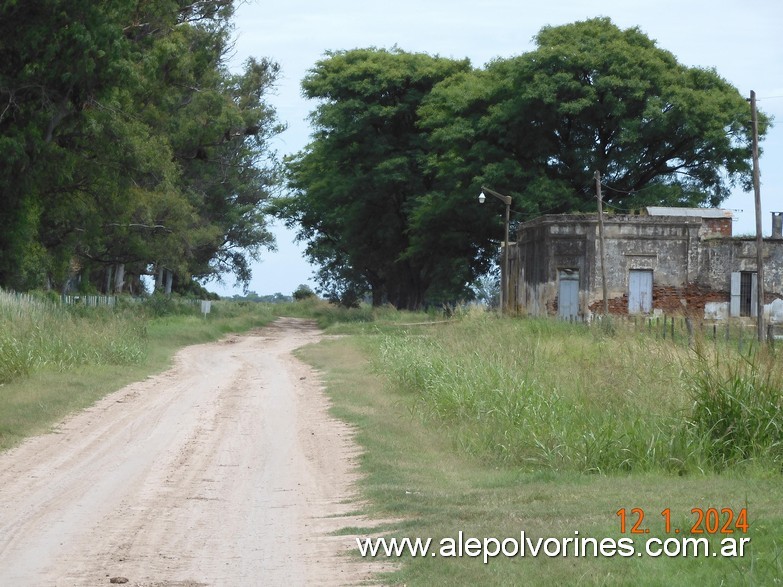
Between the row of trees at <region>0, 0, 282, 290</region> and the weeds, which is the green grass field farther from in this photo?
the row of trees at <region>0, 0, 282, 290</region>

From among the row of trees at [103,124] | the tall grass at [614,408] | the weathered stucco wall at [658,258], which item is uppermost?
the row of trees at [103,124]

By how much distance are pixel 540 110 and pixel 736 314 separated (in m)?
13.0

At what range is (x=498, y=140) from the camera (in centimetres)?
4969

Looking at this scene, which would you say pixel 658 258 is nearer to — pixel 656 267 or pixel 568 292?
pixel 656 267

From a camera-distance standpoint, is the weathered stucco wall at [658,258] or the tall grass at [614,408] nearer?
the tall grass at [614,408]

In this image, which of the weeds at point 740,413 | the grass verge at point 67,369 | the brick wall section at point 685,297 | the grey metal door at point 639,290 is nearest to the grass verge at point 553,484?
the weeds at point 740,413

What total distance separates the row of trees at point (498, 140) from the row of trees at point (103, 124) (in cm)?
933

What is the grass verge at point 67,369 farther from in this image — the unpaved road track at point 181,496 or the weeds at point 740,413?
the weeds at point 740,413

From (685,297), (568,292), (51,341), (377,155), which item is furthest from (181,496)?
(377,155)

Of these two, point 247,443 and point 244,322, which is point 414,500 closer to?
point 247,443

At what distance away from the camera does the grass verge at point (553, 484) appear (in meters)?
7.08

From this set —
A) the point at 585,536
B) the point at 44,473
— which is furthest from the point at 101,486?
the point at 585,536

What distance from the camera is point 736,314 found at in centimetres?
4069

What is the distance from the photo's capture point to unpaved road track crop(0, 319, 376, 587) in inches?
311
